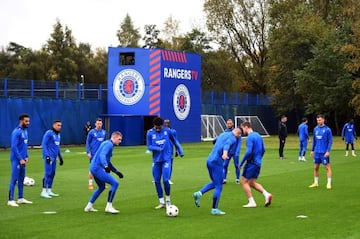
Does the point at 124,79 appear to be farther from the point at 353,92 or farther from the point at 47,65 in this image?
the point at 47,65

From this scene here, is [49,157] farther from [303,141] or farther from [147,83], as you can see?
[147,83]

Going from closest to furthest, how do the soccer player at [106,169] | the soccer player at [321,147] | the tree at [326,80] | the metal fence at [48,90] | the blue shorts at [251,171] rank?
the soccer player at [106,169], the blue shorts at [251,171], the soccer player at [321,147], the metal fence at [48,90], the tree at [326,80]

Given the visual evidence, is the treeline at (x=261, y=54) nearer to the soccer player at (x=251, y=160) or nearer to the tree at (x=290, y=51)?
the tree at (x=290, y=51)

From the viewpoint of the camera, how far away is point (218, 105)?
211 ft

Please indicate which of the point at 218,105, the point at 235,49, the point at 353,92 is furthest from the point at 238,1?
the point at 353,92

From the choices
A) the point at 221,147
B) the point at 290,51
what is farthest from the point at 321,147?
the point at 290,51

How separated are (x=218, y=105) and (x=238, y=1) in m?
18.2

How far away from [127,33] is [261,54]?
3204 cm

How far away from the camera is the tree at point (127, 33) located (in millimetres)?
104000

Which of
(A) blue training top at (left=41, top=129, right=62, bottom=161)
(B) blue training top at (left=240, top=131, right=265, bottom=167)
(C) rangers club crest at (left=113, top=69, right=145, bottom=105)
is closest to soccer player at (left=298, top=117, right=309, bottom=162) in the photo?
(A) blue training top at (left=41, top=129, right=62, bottom=161)

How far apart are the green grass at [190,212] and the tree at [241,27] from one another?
55016 mm

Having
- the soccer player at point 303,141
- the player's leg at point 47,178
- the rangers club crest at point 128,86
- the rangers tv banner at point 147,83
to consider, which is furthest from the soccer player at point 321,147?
the rangers club crest at point 128,86

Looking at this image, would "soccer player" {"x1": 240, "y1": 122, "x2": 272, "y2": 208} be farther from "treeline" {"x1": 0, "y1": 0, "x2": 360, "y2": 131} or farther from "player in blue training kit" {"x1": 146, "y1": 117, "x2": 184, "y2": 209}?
"treeline" {"x1": 0, "y1": 0, "x2": 360, "y2": 131}

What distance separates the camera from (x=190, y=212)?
47.8ft
